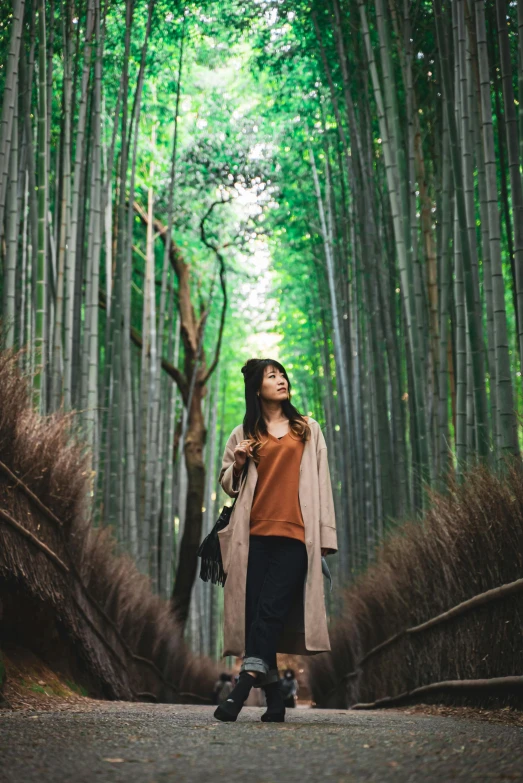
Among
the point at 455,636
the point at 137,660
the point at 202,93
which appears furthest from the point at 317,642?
the point at 202,93

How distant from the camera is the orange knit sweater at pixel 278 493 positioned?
7.96 feet

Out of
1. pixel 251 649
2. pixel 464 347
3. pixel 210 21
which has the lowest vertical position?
pixel 251 649

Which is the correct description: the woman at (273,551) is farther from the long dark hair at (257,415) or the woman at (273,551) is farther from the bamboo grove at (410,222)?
the bamboo grove at (410,222)

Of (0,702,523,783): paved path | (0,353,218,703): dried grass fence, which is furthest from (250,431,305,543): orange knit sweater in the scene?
(0,353,218,703): dried grass fence

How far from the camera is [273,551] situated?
2432mm

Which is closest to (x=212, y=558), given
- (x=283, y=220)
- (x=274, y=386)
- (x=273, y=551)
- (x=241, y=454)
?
(x=273, y=551)

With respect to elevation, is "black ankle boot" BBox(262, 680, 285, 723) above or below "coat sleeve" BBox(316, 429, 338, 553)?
below

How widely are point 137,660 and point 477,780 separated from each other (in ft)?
12.6

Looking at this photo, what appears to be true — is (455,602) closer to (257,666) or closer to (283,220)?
(257,666)

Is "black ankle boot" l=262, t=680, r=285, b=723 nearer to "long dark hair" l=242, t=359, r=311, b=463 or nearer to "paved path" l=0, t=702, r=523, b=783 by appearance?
"paved path" l=0, t=702, r=523, b=783

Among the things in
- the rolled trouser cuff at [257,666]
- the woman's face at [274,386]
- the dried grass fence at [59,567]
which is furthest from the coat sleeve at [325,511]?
the dried grass fence at [59,567]

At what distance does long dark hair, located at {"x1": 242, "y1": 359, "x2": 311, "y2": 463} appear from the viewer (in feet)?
8.36

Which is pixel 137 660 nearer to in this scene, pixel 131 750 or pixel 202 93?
pixel 131 750

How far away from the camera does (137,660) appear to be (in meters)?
4.87
